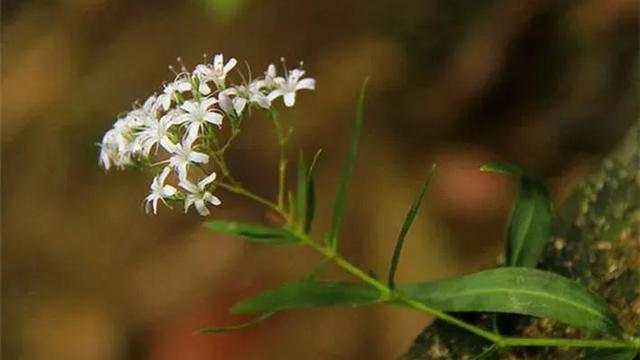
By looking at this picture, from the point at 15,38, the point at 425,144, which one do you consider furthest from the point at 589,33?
the point at 15,38

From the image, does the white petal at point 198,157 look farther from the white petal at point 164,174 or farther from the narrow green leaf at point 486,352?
the narrow green leaf at point 486,352

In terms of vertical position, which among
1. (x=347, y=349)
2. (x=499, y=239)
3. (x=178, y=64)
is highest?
(x=178, y=64)

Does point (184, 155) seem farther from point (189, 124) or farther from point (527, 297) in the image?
point (527, 297)

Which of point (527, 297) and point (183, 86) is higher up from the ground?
point (183, 86)

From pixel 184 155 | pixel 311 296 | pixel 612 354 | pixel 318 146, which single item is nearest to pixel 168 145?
pixel 184 155

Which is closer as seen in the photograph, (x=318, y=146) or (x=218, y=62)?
(x=218, y=62)

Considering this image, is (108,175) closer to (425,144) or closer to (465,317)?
(425,144)

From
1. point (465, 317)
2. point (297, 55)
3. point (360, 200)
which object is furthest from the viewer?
point (360, 200)

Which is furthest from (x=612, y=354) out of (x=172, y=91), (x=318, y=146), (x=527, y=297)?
(x=318, y=146)
